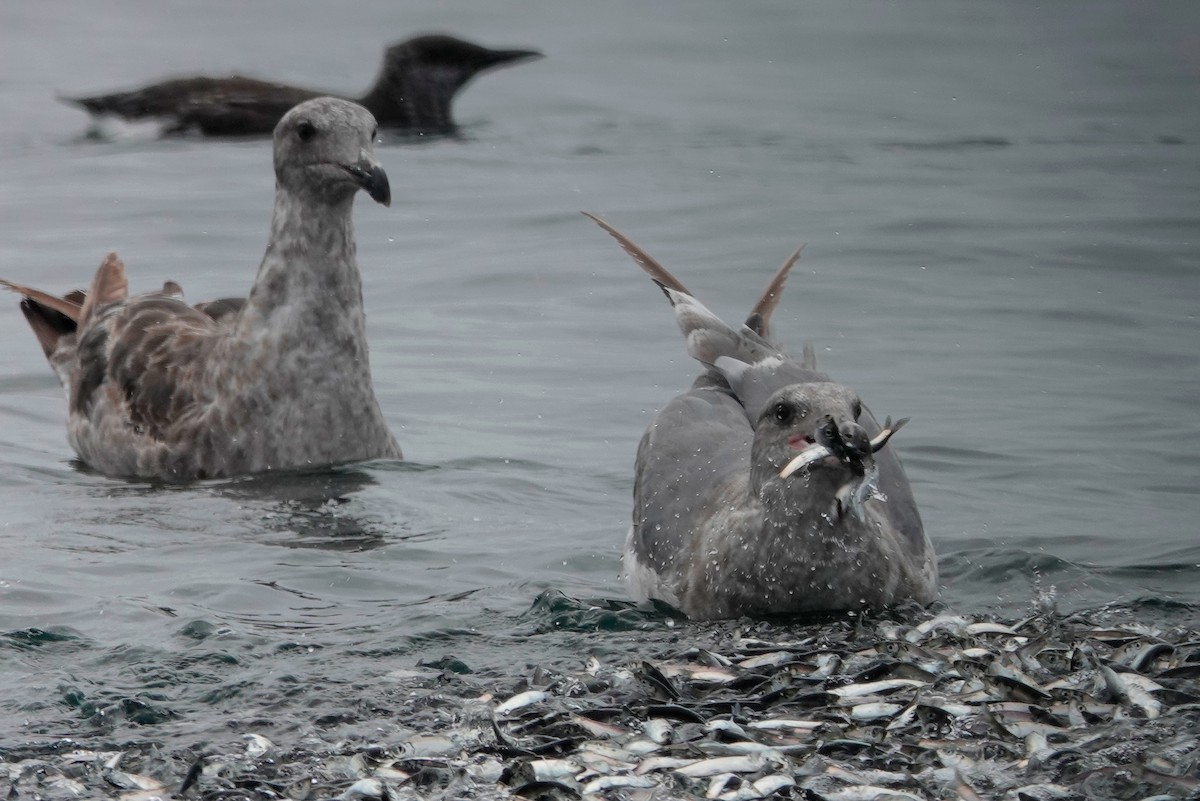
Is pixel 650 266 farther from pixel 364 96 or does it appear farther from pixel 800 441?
pixel 364 96

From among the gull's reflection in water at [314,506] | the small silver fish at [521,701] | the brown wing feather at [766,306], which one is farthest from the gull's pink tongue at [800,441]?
the gull's reflection in water at [314,506]

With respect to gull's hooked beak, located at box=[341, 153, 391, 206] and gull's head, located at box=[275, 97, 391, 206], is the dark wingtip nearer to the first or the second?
gull's head, located at box=[275, 97, 391, 206]

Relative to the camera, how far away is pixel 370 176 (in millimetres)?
9320

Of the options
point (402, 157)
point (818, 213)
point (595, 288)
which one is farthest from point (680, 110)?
point (595, 288)

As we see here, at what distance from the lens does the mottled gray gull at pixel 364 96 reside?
66.5ft

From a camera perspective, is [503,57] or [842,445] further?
[503,57]

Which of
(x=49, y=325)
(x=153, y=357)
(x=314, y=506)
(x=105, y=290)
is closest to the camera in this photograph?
(x=314, y=506)

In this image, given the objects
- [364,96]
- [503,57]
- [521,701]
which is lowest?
[521,701]

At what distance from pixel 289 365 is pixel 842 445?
3787 mm

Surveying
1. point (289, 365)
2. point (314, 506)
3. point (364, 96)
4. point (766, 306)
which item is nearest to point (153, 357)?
point (289, 365)

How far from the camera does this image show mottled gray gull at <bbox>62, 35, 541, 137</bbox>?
20266mm

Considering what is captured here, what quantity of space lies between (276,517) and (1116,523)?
13.4 ft

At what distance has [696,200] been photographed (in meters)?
19.2

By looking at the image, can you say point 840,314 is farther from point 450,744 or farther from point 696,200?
point 450,744
